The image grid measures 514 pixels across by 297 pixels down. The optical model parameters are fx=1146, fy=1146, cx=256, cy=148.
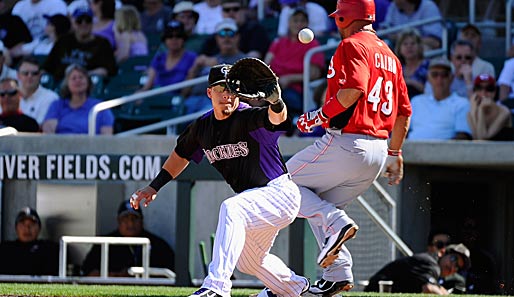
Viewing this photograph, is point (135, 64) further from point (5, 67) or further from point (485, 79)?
point (485, 79)

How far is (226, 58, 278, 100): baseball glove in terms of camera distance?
18.0 feet

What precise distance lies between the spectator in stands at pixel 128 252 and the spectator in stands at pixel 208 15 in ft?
10.2

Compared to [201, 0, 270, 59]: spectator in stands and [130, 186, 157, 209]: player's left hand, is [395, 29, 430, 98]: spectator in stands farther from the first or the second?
[130, 186, 157, 209]: player's left hand

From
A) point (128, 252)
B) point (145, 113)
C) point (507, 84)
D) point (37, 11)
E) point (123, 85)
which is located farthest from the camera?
point (37, 11)

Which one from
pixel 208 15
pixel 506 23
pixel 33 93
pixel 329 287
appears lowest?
pixel 329 287

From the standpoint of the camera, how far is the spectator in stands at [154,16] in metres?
14.7

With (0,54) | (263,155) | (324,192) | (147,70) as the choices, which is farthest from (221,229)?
(0,54)

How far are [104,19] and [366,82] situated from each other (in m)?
8.82

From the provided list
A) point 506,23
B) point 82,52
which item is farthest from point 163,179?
point 82,52

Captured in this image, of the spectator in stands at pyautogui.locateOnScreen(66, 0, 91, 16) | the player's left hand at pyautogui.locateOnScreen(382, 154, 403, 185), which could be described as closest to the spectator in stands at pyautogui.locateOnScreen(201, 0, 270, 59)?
the spectator in stands at pyautogui.locateOnScreen(66, 0, 91, 16)

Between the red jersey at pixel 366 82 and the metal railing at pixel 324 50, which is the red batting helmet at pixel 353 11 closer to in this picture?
the red jersey at pixel 366 82

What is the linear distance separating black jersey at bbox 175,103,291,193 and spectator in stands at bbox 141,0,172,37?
883cm

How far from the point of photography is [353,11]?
21.3 feet

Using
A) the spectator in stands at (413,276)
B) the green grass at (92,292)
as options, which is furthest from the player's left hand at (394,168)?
the spectator in stands at (413,276)
